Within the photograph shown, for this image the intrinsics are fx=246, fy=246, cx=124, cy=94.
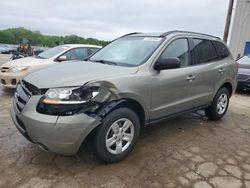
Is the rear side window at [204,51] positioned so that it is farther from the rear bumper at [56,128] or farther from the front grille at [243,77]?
the front grille at [243,77]

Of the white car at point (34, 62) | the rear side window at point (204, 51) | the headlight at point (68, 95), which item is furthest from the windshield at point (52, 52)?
the headlight at point (68, 95)

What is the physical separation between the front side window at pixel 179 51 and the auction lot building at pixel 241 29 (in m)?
11.6

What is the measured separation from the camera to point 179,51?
391cm

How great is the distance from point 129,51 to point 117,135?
1.39 meters

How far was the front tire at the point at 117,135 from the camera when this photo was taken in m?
2.80

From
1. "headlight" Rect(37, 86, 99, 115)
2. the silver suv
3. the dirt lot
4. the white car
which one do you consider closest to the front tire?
the silver suv

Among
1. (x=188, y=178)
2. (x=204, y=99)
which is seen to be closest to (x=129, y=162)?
(x=188, y=178)

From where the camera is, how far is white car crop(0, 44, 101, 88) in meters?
6.12

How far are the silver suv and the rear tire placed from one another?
0.80 ft

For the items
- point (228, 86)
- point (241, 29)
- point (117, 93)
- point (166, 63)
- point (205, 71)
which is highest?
point (241, 29)

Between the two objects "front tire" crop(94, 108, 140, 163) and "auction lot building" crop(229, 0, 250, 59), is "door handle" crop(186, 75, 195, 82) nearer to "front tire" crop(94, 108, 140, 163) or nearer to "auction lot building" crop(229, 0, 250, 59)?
"front tire" crop(94, 108, 140, 163)

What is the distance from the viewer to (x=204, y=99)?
439 cm

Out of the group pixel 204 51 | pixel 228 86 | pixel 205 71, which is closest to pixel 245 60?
pixel 228 86

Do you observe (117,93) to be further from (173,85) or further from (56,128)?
(173,85)
